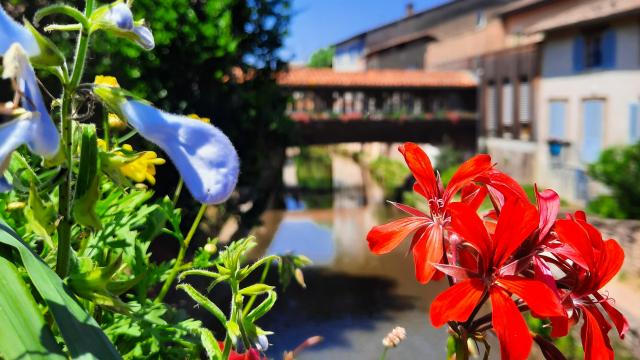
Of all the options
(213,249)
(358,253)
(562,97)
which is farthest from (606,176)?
(213,249)

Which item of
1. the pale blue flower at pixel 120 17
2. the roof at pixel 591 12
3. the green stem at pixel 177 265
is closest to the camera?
the pale blue flower at pixel 120 17

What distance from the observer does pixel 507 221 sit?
774 mm

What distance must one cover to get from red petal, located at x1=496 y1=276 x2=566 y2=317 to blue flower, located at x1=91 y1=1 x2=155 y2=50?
1.68 feet

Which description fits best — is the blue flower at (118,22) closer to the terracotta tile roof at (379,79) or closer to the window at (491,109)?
the terracotta tile roof at (379,79)

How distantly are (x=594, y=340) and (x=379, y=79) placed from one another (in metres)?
24.5

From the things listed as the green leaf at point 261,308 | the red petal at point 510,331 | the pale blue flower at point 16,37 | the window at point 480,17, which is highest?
the window at point 480,17

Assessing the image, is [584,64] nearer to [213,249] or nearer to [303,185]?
[303,185]

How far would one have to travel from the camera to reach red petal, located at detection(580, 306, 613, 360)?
0.80 m

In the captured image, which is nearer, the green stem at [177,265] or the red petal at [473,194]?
the red petal at [473,194]

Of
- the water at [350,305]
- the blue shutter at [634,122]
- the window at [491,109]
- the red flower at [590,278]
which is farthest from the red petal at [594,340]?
the window at [491,109]

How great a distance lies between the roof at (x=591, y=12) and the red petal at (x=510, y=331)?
1587 cm

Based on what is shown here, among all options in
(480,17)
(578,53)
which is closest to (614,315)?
(578,53)

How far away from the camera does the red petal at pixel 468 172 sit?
916 mm

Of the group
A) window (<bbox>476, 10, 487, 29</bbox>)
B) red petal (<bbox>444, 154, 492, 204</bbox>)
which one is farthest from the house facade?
red petal (<bbox>444, 154, 492, 204</bbox>)
